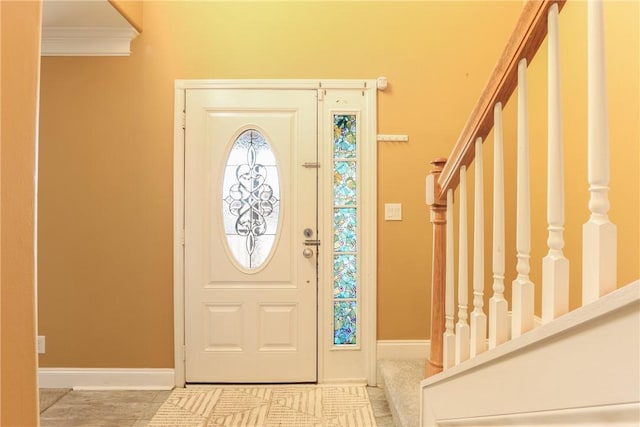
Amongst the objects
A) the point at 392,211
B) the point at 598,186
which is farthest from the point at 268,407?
the point at 598,186

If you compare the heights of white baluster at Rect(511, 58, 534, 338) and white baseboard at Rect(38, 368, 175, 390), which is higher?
white baluster at Rect(511, 58, 534, 338)

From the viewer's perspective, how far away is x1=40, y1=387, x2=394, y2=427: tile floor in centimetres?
230

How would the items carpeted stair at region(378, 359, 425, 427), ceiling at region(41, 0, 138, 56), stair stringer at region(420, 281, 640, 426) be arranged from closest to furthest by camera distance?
1. stair stringer at region(420, 281, 640, 426)
2. carpeted stair at region(378, 359, 425, 427)
3. ceiling at region(41, 0, 138, 56)

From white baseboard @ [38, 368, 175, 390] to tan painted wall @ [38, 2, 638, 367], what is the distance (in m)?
0.06

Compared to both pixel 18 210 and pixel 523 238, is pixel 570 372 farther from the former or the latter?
pixel 18 210

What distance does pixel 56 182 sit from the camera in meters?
2.73

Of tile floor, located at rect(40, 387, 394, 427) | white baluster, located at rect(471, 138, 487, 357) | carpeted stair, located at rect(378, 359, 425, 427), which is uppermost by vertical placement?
white baluster, located at rect(471, 138, 487, 357)

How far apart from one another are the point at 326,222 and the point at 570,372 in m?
2.05

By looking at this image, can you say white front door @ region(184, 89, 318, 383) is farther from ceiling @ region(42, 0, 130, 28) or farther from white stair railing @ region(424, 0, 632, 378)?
white stair railing @ region(424, 0, 632, 378)

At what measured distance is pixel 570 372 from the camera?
75 cm

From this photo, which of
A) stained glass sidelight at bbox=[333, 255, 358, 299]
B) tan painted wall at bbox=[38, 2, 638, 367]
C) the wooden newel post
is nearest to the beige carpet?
tan painted wall at bbox=[38, 2, 638, 367]

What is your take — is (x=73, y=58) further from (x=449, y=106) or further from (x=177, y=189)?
(x=449, y=106)

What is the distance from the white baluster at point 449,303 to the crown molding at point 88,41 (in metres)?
2.44

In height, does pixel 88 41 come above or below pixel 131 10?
below
